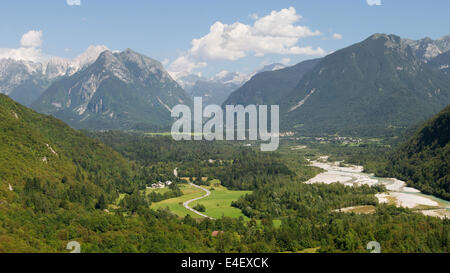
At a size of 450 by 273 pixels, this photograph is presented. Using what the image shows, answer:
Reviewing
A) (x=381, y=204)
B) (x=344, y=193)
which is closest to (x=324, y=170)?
(x=344, y=193)

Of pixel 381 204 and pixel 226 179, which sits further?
pixel 226 179

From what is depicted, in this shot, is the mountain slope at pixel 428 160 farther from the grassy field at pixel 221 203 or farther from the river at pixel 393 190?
the grassy field at pixel 221 203

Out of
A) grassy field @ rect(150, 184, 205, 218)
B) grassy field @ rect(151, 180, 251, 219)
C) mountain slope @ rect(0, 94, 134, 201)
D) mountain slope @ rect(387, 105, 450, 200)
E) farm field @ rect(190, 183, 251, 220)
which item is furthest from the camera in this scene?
mountain slope @ rect(387, 105, 450, 200)

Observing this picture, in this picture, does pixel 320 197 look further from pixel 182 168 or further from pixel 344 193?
pixel 182 168

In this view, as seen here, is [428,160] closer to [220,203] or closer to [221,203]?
[221,203]

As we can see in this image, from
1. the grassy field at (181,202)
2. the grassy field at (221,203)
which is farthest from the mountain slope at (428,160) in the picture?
the grassy field at (181,202)

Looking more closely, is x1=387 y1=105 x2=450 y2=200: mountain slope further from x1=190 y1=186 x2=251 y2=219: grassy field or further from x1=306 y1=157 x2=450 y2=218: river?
x1=190 y1=186 x2=251 y2=219: grassy field

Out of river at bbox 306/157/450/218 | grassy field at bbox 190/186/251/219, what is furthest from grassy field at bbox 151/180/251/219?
river at bbox 306/157/450/218
